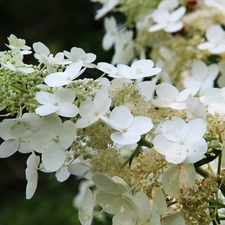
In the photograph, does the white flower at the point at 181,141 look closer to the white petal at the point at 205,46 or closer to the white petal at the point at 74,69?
the white petal at the point at 74,69

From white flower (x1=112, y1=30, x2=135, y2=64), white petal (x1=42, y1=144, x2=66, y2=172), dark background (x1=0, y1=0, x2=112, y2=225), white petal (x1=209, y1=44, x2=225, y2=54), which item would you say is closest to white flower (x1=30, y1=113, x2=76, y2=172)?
white petal (x1=42, y1=144, x2=66, y2=172)

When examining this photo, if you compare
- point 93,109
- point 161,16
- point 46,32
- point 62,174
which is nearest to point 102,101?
point 93,109

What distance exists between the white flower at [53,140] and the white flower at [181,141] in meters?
0.08

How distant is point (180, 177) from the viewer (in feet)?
1.59

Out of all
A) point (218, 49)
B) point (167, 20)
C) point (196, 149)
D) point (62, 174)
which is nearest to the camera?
point (196, 149)

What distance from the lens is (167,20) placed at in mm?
969

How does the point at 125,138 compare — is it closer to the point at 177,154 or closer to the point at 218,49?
the point at 177,154

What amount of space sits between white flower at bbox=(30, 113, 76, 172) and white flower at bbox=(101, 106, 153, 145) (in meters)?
0.03

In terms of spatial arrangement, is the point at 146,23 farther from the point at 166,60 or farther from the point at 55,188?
the point at 55,188

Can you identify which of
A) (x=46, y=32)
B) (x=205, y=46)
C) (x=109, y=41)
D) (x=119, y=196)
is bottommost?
(x=46, y=32)

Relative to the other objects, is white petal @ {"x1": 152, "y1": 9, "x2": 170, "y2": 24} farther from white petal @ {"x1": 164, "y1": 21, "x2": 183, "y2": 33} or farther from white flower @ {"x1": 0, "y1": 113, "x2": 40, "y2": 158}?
white flower @ {"x1": 0, "y1": 113, "x2": 40, "y2": 158}

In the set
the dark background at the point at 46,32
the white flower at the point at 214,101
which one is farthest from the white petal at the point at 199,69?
the dark background at the point at 46,32

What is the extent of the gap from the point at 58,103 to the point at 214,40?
1.54ft

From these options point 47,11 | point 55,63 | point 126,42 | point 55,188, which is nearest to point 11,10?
point 47,11
